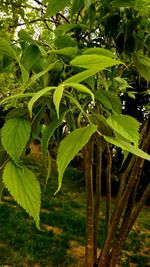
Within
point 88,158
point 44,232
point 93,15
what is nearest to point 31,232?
point 44,232

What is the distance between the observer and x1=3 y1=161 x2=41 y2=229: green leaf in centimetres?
65

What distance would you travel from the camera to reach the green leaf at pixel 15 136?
27.5 inches

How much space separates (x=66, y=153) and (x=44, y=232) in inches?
319

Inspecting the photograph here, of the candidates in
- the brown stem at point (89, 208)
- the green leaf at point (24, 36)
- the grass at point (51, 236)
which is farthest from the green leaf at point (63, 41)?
the grass at point (51, 236)

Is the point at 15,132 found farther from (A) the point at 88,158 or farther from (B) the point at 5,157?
(A) the point at 88,158

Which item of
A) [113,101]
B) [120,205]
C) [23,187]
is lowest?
[120,205]

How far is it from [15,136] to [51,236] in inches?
312

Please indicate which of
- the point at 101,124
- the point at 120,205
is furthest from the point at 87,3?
the point at 120,205

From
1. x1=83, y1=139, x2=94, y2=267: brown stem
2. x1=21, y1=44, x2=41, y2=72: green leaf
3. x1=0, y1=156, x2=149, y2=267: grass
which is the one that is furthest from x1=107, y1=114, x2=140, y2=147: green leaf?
x1=0, y1=156, x2=149, y2=267: grass

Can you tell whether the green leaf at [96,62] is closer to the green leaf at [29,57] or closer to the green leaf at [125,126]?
the green leaf at [125,126]

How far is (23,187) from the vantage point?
0.68m

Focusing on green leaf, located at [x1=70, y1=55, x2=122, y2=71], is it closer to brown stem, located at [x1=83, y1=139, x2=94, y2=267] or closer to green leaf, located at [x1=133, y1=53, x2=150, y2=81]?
green leaf, located at [x1=133, y1=53, x2=150, y2=81]

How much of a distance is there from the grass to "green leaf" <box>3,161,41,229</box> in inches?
243

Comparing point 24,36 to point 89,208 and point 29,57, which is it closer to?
point 29,57
